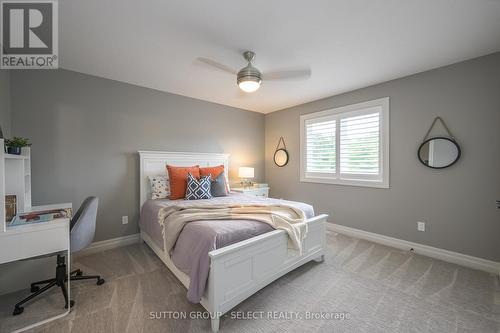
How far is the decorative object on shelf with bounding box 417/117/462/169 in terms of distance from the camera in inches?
103

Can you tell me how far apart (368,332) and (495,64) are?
3.09 meters

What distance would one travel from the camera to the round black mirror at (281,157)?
461cm

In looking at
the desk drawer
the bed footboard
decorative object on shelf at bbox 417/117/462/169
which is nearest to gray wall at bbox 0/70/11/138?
the desk drawer

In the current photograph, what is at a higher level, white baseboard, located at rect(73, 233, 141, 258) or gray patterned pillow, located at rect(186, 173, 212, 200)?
gray patterned pillow, located at rect(186, 173, 212, 200)

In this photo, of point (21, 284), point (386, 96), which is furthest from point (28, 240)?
point (386, 96)

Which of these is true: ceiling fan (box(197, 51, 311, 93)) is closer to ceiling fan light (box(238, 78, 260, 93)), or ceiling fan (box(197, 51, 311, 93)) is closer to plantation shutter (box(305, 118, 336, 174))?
ceiling fan light (box(238, 78, 260, 93))

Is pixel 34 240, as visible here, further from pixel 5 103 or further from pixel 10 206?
pixel 5 103

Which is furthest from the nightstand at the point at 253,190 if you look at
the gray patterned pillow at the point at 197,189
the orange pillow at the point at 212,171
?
the gray patterned pillow at the point at 197,189

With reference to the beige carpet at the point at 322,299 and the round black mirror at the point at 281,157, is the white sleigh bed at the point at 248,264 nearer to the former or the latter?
the beige carpet at the point at 322,299

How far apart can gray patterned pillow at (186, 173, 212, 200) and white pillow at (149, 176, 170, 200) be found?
1.31 feet

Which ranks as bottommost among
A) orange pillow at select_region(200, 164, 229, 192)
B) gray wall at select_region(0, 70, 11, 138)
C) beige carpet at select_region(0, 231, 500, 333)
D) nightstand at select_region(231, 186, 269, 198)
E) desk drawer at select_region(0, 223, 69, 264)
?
beige carpet at select_region(0, 231, 500, 333)

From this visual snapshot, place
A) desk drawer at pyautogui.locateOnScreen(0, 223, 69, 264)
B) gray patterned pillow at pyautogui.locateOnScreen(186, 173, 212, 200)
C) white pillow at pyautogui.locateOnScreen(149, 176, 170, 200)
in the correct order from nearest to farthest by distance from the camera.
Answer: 1. desk drawer at pyautogui.locateOnScreen(0, 223, 69, 264)
2. gray patterned pillow at pyautogui.locateOnScreen(186, 173, 212, 200)
3. white pillow at pyautogui.locateOnScreen(149, 176, 170, 200)

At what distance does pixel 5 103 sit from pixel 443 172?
17.1ft

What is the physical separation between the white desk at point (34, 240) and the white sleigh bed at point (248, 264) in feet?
3.22
